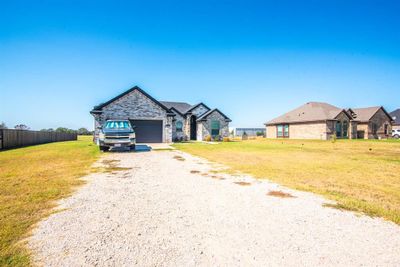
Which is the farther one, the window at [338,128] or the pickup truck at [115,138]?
the window at [338,128]

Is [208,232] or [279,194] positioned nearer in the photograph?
[208,232]

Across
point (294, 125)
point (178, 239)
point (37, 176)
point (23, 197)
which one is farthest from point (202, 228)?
point (294, 125)

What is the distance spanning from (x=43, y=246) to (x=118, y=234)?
3.04 ft

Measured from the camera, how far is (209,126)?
30.8 m

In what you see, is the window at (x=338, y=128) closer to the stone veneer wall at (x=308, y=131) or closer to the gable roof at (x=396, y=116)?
the stone veneer wall at (x=308, y=131)

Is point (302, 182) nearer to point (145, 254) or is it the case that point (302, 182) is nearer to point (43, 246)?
point (145, 254)

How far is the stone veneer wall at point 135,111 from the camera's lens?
21.9m

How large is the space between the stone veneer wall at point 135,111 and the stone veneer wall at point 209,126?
7.27m

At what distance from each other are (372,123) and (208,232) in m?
46.1

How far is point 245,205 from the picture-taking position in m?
4.46

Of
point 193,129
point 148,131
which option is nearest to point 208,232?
point 148,131

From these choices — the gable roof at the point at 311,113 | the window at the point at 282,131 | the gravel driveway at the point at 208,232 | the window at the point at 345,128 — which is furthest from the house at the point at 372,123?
the gravel driveway at the point at 208,232

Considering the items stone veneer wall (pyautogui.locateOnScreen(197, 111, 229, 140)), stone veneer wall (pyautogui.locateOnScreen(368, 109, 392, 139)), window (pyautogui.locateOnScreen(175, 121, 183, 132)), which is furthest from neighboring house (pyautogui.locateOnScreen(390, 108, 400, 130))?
window (pyautogui.locateOnScreen(175, 121, 183, 132))

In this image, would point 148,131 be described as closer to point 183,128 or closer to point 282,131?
point 183,128
